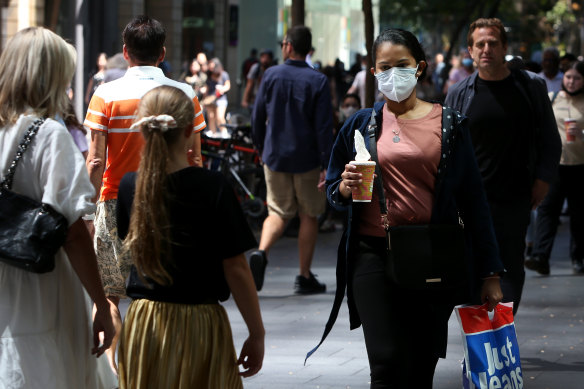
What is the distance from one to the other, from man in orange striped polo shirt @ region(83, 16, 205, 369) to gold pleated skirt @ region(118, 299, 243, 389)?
2.11 meters

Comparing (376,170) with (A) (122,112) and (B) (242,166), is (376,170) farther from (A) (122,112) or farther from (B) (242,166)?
(B) (242,166)

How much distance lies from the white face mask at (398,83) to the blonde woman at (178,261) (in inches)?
49.4

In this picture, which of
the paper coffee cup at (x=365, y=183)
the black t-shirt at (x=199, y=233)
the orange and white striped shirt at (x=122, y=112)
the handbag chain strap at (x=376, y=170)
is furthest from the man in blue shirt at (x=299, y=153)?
the black t-shirt at (x=199, y=233)

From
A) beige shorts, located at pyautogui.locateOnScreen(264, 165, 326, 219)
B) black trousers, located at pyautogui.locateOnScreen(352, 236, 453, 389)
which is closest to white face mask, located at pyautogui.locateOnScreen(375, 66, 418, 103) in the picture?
black trousers, located at pyautogui.locateOnScreen(352, 236, 453, 389)

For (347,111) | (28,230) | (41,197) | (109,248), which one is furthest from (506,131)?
(347,111)

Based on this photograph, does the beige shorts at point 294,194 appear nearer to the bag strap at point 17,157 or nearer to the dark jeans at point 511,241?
the dark jeans at point 511,241

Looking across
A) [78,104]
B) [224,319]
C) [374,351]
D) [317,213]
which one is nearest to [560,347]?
[317,213]

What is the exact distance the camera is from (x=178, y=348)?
377 cm

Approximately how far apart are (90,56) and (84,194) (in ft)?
59.3

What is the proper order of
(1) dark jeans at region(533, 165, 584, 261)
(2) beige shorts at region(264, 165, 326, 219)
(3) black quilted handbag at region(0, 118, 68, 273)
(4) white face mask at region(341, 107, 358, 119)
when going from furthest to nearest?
(4) white face mask at region(341, 107, 358, 119) → (1) dark jeans at region(533, 165, 584, 261) → (2) beige shorts at region(264, 165, 326, 219) → (3) black quilted handbag at region(0, 118, 68, 273)

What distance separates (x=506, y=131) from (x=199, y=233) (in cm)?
326

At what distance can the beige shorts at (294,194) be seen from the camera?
9477 mm

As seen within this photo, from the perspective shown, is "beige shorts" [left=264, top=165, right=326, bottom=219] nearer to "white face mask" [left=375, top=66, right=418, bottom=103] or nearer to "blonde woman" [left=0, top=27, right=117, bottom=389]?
"white face mask" [left=375, top=66, right=418, bottom=103]

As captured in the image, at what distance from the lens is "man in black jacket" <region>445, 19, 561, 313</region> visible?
6590mm
